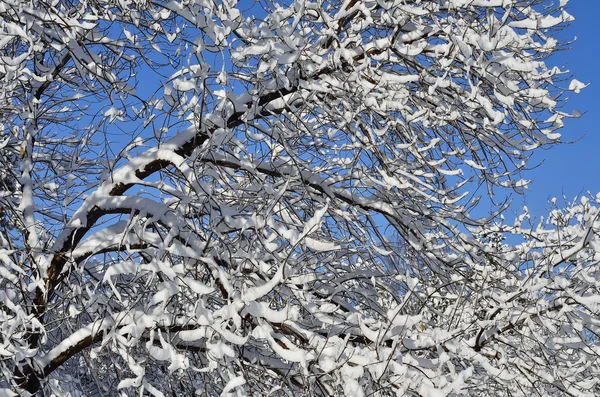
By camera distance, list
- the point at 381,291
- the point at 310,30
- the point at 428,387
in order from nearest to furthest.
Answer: the point at 428,387, the point at 310,30, the point at 381,291

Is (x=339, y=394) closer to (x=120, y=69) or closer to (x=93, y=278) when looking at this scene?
(x=93, y=278)

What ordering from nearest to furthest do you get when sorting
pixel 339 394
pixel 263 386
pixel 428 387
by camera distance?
1. pixel 428 387
2. pixel 339 394
3. pixel 263 386

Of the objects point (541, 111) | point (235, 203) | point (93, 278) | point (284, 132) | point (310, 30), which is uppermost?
point (541, 111)

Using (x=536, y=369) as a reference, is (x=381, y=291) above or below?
above

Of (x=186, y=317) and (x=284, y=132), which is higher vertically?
(x=284, y=132)

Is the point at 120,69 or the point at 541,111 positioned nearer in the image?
the point at 541,111

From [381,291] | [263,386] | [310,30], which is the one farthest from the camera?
[381,291]

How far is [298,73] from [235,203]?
3.87 ft

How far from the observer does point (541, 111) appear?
515cm

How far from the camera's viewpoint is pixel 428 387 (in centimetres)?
360

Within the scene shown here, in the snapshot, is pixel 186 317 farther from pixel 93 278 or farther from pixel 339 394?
pixel 93 278

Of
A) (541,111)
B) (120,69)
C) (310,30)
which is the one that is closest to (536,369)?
(541,111)

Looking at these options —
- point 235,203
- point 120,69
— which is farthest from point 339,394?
point 120,69

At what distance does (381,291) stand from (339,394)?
194cm
